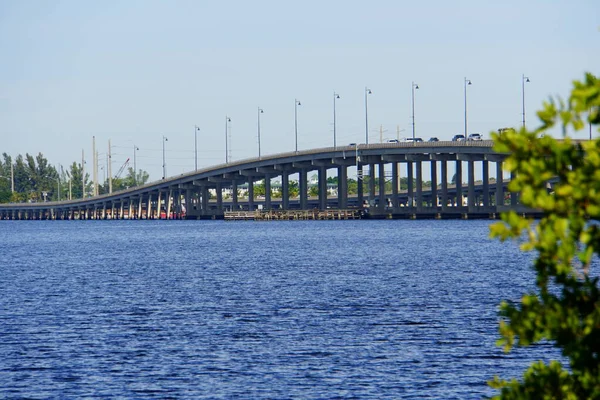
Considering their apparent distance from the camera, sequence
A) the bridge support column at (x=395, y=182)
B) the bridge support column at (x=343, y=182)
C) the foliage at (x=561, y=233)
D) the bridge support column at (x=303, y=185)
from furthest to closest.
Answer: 1. the bridge support column at (x=303, y=185)
2. the bridge support column at (x=343, y=182)
3. the bridge support column at (x=395, y=182)
4. the foliage at (x=561, y=233)

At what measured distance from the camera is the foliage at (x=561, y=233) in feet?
32.0

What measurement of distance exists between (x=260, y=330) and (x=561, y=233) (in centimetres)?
2547

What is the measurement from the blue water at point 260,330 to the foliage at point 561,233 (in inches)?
513

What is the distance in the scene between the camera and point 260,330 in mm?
34625

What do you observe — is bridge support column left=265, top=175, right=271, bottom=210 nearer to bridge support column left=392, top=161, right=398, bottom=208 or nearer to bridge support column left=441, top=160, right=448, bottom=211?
bridge support column left=392, top=161, right=398, bottom=208

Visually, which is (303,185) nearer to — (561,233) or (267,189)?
(267,189)

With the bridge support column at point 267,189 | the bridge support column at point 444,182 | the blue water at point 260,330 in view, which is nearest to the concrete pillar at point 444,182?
the bridge support column at point 444,182

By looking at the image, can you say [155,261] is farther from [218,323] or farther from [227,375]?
[227,375]

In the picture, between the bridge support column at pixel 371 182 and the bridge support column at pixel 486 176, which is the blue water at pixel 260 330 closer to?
the bridge support column at pixel 486 176

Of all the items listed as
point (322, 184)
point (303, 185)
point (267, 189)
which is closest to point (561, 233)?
point (322, 184)

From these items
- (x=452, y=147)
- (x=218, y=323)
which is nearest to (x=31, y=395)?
(x=218, y=323)

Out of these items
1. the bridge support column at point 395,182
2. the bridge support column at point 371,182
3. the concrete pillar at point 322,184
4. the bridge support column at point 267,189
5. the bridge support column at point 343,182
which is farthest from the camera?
the bridge support column at point 267,189

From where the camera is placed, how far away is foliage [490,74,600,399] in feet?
32.0

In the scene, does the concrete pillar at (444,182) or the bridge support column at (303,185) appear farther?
the bridge support column at (303,185)
